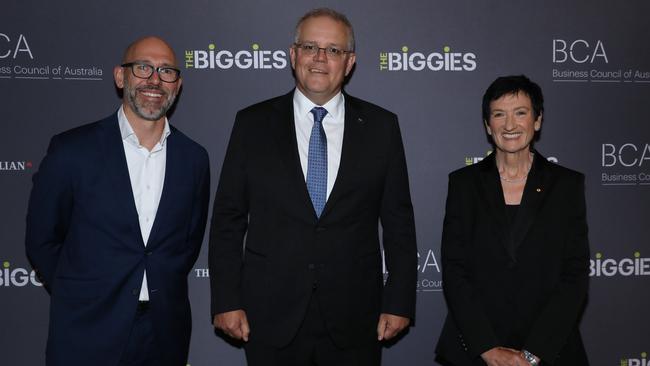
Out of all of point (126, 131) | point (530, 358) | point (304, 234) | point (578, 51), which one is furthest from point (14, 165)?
point (578, 51)

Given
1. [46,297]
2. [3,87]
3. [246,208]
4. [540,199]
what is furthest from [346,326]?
[3,87]

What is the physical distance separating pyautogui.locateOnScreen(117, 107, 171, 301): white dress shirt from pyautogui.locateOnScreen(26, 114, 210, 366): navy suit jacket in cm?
4

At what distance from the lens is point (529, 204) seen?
233cm

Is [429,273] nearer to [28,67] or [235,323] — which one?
[235,323]

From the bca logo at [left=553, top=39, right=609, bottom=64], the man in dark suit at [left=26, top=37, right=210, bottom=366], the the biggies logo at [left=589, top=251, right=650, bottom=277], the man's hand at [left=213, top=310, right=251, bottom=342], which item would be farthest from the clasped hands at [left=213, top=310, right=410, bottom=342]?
the bca logo at [left=553, top=39, right=609, bottom=64]

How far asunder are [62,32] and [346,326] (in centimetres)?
236

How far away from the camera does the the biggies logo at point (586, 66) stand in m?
3.39

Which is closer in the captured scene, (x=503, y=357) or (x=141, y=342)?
(x=503, y=357)

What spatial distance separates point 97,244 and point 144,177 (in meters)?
0.35

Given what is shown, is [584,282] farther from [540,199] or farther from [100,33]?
[100,33]

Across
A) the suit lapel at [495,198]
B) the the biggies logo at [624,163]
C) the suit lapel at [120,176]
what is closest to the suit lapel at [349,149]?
the suit lapel at [495,198]

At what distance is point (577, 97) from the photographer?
3.41 meters

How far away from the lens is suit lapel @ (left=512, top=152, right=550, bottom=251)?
231 cm

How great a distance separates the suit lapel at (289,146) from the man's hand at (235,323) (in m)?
0.55
